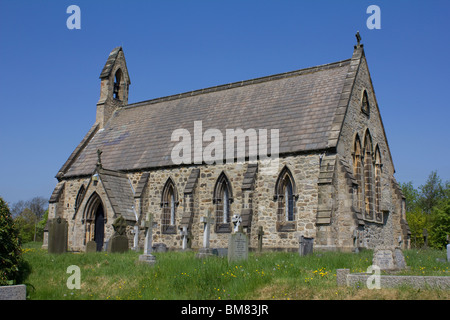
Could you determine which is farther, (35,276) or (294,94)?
(294,94)

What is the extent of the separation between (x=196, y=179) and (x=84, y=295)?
39.8 ft

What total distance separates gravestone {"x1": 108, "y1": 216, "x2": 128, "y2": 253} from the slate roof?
5769mm

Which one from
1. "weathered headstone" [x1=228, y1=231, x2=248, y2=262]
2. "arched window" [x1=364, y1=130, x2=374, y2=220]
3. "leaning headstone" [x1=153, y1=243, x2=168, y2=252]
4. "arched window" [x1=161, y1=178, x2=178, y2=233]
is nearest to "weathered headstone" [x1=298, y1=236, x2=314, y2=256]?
"weathered headstone" [x1=228, y1=231, x2=248, y2=262]

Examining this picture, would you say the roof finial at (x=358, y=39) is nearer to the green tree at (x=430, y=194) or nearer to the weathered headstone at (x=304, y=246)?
the weathered headstone at (x=304, y=246)

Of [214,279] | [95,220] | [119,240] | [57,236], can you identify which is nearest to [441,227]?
[95,220]

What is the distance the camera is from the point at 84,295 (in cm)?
1241

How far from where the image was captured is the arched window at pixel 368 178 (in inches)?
915

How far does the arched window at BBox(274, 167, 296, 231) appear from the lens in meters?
21.4

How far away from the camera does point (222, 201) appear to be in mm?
23625

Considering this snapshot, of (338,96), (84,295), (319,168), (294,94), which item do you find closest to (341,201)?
(319,168)

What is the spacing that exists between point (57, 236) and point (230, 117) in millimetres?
11321

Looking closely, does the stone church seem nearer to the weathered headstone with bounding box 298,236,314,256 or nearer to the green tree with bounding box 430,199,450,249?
the weathered headstone with bounding box 298,236,314,256
